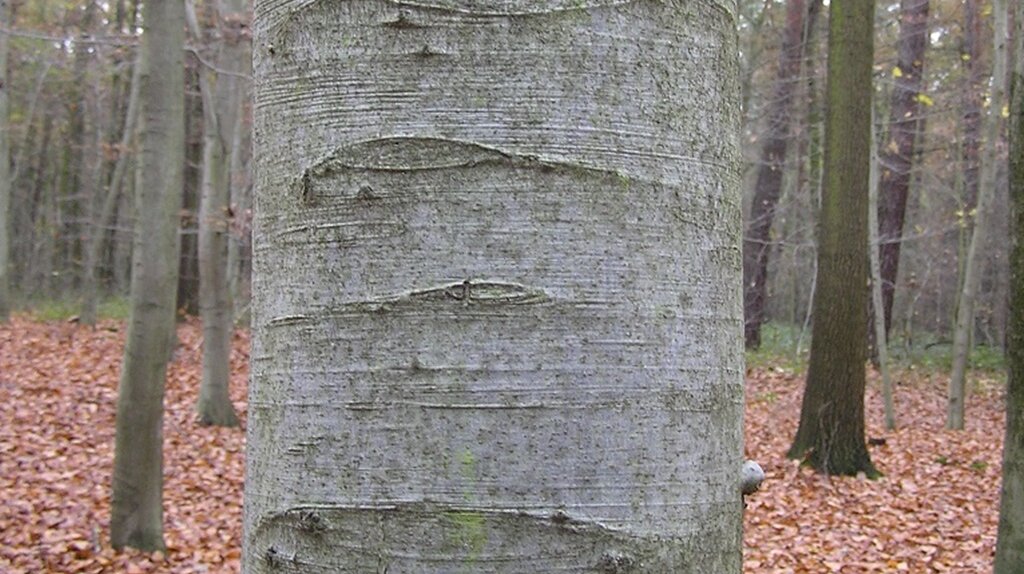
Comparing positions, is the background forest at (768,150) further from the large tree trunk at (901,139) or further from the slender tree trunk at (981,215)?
the slender tree trunk at (981,215)

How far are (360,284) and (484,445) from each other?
22 centimetres

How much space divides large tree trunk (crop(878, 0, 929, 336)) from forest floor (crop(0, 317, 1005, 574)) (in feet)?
16.8

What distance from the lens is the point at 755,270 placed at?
789 inches

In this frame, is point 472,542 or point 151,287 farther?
point 151,287

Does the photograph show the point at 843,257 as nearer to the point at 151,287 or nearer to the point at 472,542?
the point at 151,287

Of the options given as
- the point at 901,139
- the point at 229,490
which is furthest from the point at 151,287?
the point at 901,139

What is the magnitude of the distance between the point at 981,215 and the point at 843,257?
376 cm

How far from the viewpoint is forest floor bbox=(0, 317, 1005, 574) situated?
6.94 metres

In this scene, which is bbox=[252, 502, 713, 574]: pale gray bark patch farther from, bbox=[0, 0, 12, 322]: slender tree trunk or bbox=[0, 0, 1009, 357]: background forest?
bbox=[0, 0, 12, 322]: slender tree trunk

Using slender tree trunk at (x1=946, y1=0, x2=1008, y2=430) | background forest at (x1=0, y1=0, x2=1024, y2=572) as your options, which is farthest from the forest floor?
slender tree trunk at (x1=946, y1=0, x2=1008, y2=430)

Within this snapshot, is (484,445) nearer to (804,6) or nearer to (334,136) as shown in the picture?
(334,136)

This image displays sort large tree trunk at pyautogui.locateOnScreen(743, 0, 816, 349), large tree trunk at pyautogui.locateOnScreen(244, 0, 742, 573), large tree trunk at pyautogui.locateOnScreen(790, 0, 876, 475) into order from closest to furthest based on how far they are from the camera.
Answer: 1. large tree trunk at pyautogui.locateOnScreen(244, 0, 742, 573)
2. large tree trunk at pyautogui.locateOnScreen(790, 0, 876, 475)
3. large tree trunk at pyautogui.locateOnScreen(743, 0, 816, 349)

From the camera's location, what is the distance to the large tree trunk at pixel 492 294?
1.03 m

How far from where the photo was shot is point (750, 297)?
20.3m
